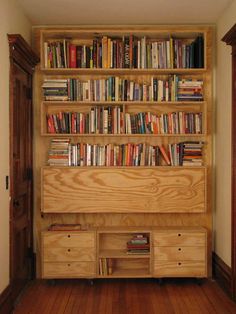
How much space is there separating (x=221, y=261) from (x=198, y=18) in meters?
2.44

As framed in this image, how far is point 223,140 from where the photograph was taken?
3.99 metres

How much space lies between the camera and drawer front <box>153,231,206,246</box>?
402cm

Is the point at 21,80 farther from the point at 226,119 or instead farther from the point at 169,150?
the point at 226,119

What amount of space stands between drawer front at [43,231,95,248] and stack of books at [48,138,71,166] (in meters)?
0.71

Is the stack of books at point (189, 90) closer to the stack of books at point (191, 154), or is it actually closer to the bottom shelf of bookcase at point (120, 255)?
the stack of books at point (191, 154)

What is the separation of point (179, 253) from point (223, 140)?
120 centimetres

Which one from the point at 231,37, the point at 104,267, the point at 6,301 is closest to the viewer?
the point at 6,301

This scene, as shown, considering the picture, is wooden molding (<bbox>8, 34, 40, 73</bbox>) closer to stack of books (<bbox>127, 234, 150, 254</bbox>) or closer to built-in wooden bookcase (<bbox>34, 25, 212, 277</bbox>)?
built-in wooden bookcase (<bbox>34, 25, 212, 277</bbox>)

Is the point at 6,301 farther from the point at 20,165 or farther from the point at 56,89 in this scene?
the point at 56,89

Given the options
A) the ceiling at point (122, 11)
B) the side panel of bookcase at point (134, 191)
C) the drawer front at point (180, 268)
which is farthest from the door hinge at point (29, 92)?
the drawer front at point (180, 268)

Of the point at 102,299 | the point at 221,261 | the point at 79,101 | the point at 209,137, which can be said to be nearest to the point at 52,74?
the point at 79,101

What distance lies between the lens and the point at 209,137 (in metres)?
4.29

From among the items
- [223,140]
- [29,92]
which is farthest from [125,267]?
[29,92]

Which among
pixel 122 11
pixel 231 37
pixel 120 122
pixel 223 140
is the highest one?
pixel 122 11
